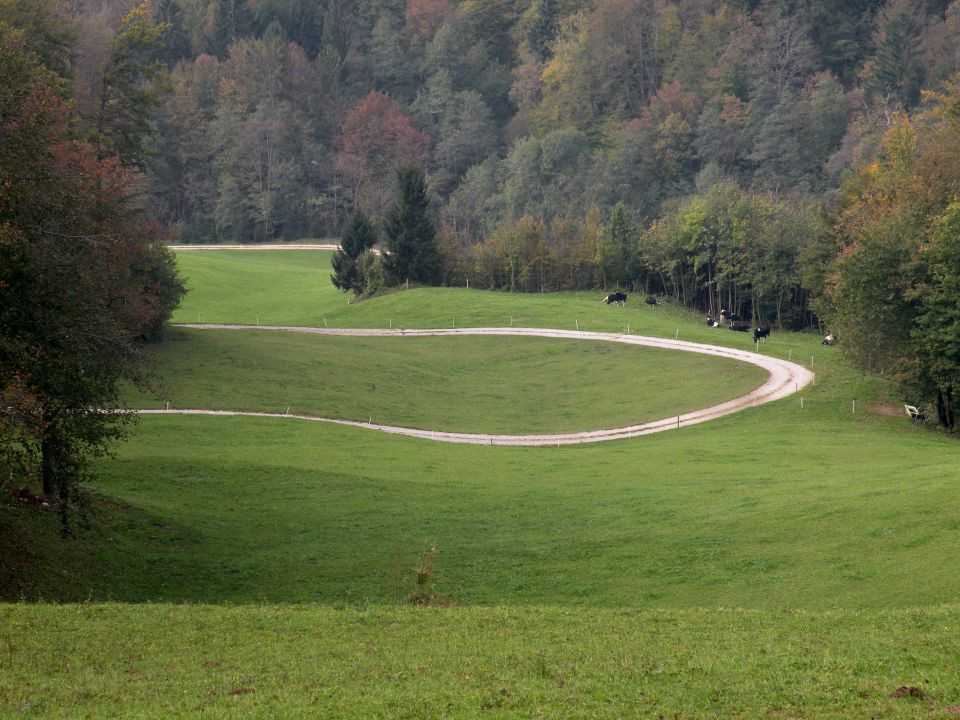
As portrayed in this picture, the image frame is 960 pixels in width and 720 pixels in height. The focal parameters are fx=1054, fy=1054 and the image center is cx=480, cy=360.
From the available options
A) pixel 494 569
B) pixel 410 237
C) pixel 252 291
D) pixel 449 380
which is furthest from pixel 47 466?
pixel 252 291

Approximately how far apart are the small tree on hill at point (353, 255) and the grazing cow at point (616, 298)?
23237 millimetres

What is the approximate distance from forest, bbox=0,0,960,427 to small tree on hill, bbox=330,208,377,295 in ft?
3.35

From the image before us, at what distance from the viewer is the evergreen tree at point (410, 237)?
93.9 metres

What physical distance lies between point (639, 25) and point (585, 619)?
149 m

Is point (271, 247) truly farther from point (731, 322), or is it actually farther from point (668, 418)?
point (668, 418)

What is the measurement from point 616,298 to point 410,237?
66.4 ft

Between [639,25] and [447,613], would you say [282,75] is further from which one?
[447,613]

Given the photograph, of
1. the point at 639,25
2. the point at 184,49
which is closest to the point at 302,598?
the point at 639,25

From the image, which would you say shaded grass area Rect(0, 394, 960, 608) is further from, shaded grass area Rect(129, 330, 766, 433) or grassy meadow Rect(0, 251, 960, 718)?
shaded grass area Rect(129, 330, 766, 433)

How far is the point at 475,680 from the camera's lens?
15422 mm

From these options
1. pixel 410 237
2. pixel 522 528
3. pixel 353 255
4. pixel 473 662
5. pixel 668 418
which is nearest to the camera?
pixel 473 662

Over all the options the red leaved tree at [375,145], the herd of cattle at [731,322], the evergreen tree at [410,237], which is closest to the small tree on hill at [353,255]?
the evergreen tree at [410,237]

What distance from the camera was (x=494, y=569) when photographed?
1041 inches

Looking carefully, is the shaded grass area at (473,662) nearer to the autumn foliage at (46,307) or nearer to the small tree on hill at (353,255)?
the autumn foliage at (46,307)
